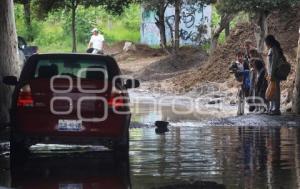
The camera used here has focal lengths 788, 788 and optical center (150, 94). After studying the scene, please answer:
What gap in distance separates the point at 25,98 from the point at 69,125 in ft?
2.56

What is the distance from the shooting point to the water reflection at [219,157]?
1038 cm

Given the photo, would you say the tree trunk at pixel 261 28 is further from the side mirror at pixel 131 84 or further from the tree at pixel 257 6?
the side mirror at pixel 131 84

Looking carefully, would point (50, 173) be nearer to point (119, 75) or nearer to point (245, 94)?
point (119, 75)

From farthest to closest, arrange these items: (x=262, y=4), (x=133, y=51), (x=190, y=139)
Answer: (x=133, y=51) → (x=262, y=4) → (x=190, y=139)

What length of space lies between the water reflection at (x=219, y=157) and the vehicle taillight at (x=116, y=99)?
3.03ft

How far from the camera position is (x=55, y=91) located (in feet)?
38.9

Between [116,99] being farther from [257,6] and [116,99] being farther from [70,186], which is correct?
[257,6]

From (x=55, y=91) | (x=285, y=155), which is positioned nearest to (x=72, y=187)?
(x=55, y=91)

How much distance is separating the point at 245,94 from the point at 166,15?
2982 centimetres

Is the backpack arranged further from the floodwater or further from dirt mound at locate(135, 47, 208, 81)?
dirt mound at locate(135, 47, 208, 81)

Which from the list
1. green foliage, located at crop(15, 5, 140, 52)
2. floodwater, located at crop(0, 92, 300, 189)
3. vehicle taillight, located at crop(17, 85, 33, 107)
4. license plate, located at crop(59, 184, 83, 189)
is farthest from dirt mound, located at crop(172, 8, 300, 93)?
green foliage, located at crop(15, 5, 140, 52)

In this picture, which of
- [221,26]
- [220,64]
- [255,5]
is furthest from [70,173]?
[221,26]

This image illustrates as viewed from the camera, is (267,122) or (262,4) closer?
(267,122)

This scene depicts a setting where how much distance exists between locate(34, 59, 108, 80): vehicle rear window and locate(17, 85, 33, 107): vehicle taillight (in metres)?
0.57
